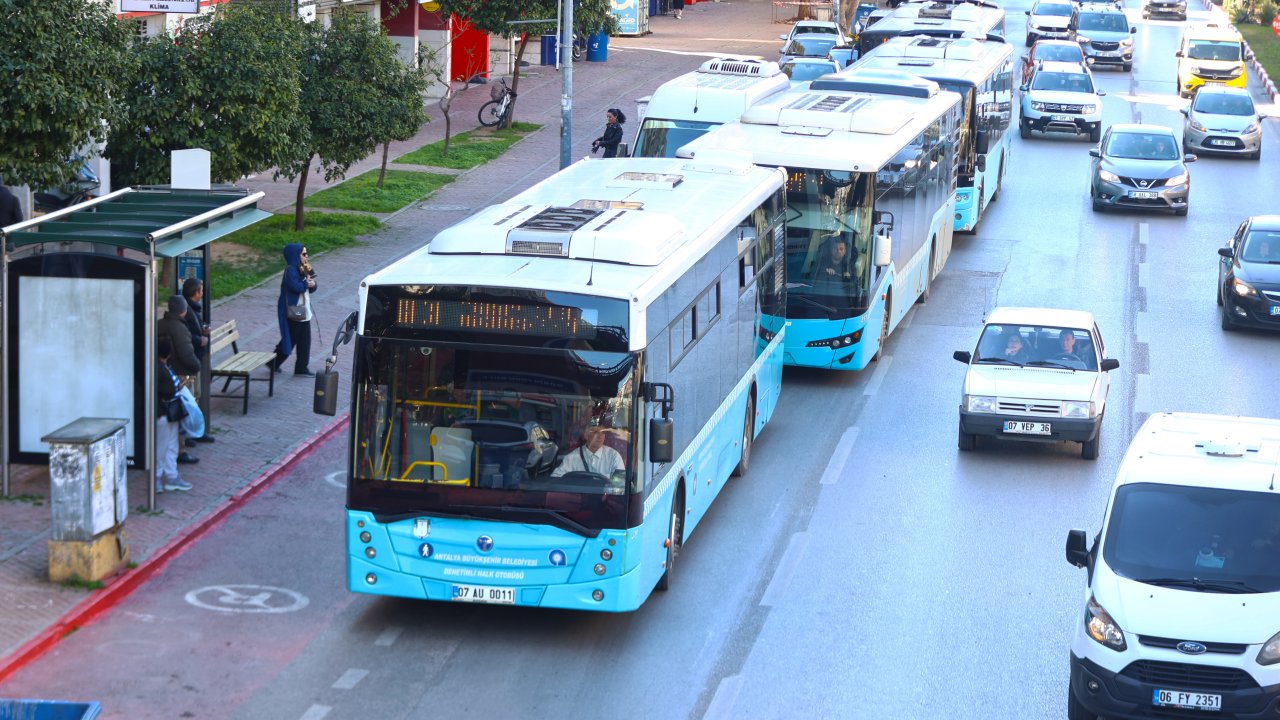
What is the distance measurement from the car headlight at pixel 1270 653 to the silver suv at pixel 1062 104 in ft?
106

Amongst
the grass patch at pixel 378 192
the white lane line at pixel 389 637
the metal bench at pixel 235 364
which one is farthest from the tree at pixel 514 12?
the white lane line at pixel 389 637

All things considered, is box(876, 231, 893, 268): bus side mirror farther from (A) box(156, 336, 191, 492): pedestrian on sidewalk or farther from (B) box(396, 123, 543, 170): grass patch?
(B) box(396, 123, 543, 170): grass patch

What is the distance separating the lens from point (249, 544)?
591 inches

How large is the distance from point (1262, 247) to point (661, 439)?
52.1 ft

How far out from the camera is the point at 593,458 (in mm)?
12453

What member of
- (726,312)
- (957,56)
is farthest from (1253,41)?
(726,312)

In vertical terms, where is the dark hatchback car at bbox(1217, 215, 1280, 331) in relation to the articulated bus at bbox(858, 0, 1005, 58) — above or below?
below

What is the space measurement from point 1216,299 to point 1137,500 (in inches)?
645

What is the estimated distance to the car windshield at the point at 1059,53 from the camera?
4706 cm

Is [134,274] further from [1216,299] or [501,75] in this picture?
[501,75]

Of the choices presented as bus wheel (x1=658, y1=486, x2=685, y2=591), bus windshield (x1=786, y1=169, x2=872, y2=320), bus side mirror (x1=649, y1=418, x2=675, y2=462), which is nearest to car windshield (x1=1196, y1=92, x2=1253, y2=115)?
bus windshield (x1=786, y1=169, x2=872, y2=320)

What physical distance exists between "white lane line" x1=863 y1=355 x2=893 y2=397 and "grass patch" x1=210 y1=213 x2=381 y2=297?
31.0 feet

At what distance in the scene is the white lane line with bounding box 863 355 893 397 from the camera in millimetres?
21366

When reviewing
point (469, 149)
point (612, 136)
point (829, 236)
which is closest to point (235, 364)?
point (829, 236)
